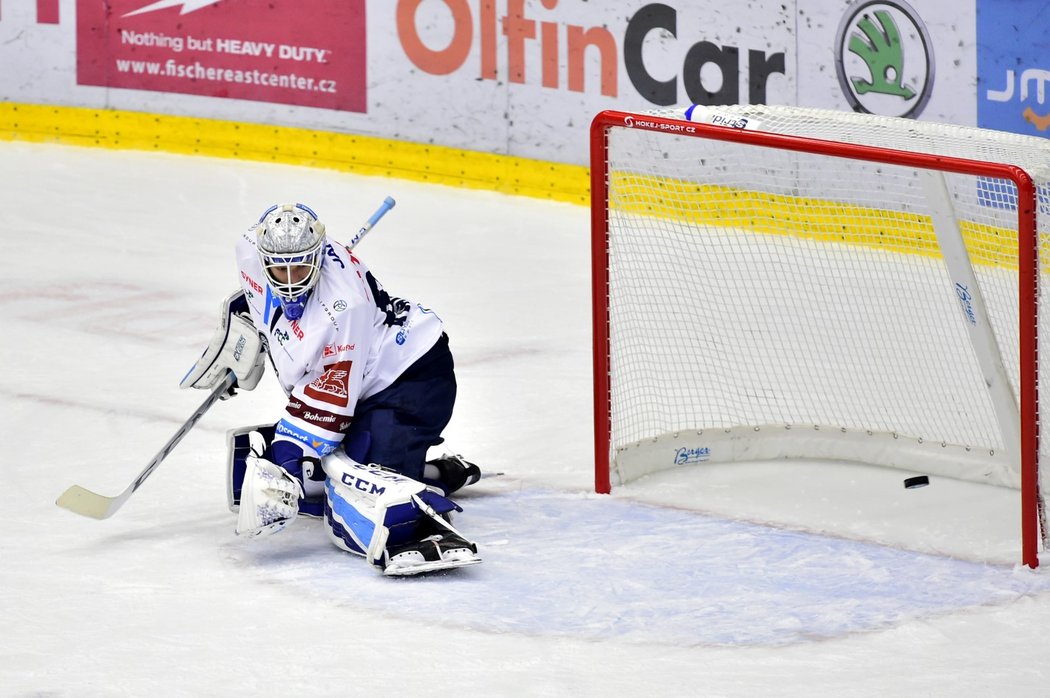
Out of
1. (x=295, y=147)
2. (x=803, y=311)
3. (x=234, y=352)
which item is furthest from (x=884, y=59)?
(x=234, y=352)

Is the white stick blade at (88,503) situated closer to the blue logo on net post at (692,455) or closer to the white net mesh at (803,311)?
the white net mesh at (803,311)

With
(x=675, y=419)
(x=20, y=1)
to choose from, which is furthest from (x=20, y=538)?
(x=20, y=1)

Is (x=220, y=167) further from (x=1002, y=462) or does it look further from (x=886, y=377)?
(x=1002, y=462)

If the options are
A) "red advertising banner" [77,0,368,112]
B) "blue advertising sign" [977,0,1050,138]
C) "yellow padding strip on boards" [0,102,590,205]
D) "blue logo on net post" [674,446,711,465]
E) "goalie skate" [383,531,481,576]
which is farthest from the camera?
"red advertising banner" [77,0,368,112]

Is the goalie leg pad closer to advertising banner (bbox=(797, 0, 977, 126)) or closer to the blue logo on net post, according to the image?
the blue logo on net post

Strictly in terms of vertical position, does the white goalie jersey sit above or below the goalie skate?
above

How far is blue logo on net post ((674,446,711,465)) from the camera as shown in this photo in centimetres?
500

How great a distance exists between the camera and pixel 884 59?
23.5 ft

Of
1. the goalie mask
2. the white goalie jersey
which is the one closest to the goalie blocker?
the white goalie jersey

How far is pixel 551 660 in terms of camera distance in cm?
355

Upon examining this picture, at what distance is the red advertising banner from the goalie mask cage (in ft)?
8.44

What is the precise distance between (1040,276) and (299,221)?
1.69 m

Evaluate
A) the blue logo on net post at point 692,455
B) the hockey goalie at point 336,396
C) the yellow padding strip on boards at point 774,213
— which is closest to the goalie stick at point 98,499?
the hockey goalie at point 336,396

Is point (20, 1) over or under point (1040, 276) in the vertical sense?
over
